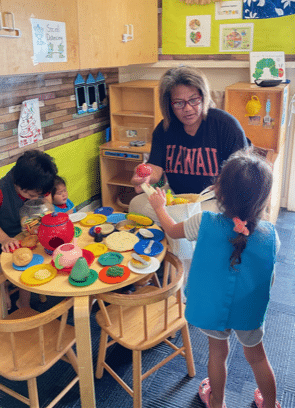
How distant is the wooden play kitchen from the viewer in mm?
2867

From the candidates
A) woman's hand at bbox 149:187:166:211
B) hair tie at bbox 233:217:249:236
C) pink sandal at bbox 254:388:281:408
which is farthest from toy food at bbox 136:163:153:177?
pink sandal at bbox 254:388:281:408

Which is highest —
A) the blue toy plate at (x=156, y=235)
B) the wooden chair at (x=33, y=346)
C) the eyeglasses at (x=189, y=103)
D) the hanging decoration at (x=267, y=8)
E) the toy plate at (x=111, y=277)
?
the hanging decoration at (x=267, y=8)

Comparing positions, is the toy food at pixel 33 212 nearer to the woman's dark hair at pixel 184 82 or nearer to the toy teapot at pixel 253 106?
the woman's dark hair at pixel 184 82

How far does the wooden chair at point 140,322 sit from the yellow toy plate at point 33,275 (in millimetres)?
206

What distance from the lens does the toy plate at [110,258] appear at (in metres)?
1.53

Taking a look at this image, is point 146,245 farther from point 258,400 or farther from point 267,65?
point 267,65

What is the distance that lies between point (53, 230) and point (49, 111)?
143 centimetres

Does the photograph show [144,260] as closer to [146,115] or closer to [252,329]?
[252,329]

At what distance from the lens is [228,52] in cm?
316

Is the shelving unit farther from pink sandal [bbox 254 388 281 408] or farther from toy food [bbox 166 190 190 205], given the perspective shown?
pink sandal [bbox 254 388 281 408]

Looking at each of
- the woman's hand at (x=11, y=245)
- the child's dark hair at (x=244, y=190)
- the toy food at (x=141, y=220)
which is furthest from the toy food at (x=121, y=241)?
the child's dark hair at (x=244, y=190)

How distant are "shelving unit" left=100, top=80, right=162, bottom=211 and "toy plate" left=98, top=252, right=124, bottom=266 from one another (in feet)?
5.30

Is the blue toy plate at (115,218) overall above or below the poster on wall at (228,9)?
below

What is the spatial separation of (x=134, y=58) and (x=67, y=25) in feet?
2.92
